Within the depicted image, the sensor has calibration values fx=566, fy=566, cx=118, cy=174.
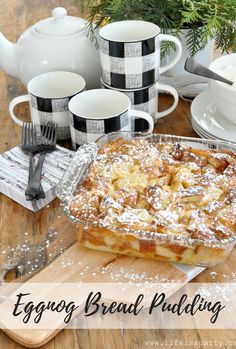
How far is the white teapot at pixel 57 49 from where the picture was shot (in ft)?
4.19

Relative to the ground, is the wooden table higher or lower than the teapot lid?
lower

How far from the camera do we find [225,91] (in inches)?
44.6

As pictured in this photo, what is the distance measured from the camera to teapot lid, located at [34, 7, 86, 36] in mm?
1288

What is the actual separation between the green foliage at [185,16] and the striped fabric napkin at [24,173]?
1.15 feet

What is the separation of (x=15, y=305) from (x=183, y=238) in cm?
26

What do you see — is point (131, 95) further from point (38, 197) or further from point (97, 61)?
point (38, 197)

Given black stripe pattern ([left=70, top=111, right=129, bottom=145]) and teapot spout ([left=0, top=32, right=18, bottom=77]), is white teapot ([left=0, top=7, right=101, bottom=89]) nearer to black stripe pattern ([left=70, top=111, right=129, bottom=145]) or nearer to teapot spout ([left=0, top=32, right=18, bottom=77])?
teapot spout ([left=0, top=32, right=18, bottom=77])

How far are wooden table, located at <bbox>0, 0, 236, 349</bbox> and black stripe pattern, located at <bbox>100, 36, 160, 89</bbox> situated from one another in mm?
140

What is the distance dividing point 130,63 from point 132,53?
2 cm

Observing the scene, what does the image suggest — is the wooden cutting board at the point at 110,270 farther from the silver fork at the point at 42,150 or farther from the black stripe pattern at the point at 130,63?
the black stripe pattern at the point at 130,63

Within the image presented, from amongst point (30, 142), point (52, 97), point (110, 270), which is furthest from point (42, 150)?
point (110, 270)

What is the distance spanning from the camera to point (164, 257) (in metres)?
0.88

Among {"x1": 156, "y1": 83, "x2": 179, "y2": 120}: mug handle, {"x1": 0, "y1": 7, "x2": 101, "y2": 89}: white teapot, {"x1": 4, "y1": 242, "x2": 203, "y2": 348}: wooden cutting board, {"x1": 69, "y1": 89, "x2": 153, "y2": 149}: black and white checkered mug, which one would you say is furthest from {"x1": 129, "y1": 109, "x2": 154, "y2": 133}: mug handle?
{"x1": 4, "y1": 242, "x2": 203, "y2": 348}: wooden cutting board

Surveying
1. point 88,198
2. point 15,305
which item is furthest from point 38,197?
point 15,305
